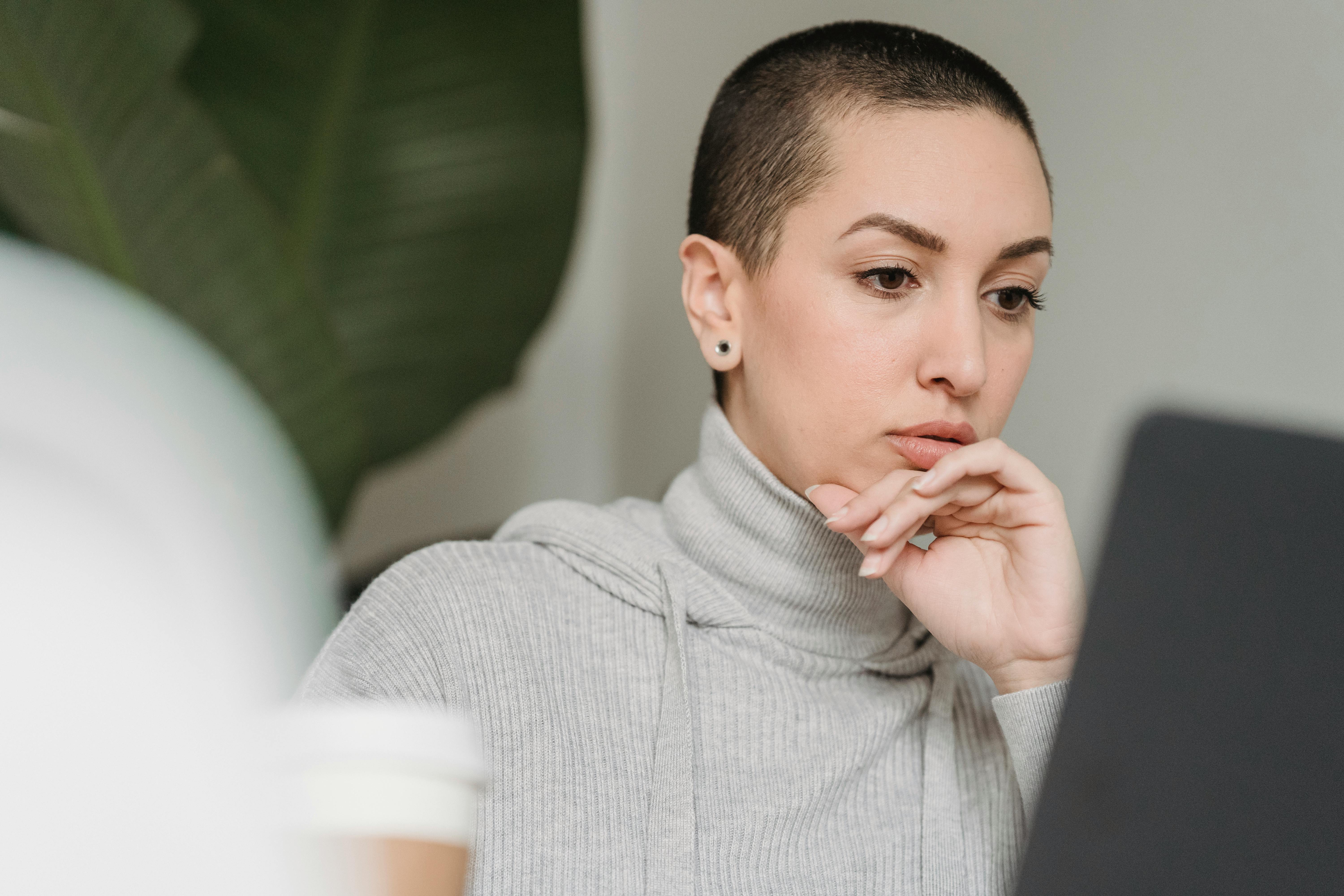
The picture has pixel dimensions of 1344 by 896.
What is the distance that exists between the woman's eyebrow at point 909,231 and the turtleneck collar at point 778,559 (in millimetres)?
236

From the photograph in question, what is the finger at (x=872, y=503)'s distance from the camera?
0.79m

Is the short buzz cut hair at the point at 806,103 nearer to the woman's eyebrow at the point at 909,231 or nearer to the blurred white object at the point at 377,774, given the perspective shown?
the woman's eyebrow at the point at 909,231

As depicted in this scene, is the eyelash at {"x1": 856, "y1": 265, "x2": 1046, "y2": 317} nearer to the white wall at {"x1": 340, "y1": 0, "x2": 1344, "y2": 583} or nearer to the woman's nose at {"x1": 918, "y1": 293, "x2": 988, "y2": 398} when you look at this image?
the woman's nose at {"x1": 918, "y1": 293, "x2": 988, "y2": 398}

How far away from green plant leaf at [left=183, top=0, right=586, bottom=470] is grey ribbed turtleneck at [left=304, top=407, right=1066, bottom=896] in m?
0.68

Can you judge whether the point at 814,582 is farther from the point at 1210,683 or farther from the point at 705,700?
the point at 1210,683

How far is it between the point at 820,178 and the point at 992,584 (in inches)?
14.5

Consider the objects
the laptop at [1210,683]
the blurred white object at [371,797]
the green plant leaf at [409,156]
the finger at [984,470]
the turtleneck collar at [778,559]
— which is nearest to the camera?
the laptop at [1210,683]

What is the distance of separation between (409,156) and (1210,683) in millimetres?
1379

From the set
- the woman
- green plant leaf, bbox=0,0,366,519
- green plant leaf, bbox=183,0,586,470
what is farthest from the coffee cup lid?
green plant leaf, bbox=183,0,586,470

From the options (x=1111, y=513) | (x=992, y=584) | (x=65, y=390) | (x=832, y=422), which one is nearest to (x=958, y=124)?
(x=832, y=422)

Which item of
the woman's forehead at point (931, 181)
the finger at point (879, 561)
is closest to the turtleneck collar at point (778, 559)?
the finger at point (879, 561)

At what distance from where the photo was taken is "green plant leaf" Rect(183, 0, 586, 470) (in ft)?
4.74

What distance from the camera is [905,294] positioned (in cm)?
81

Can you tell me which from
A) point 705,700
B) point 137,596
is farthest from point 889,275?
point 137,596
